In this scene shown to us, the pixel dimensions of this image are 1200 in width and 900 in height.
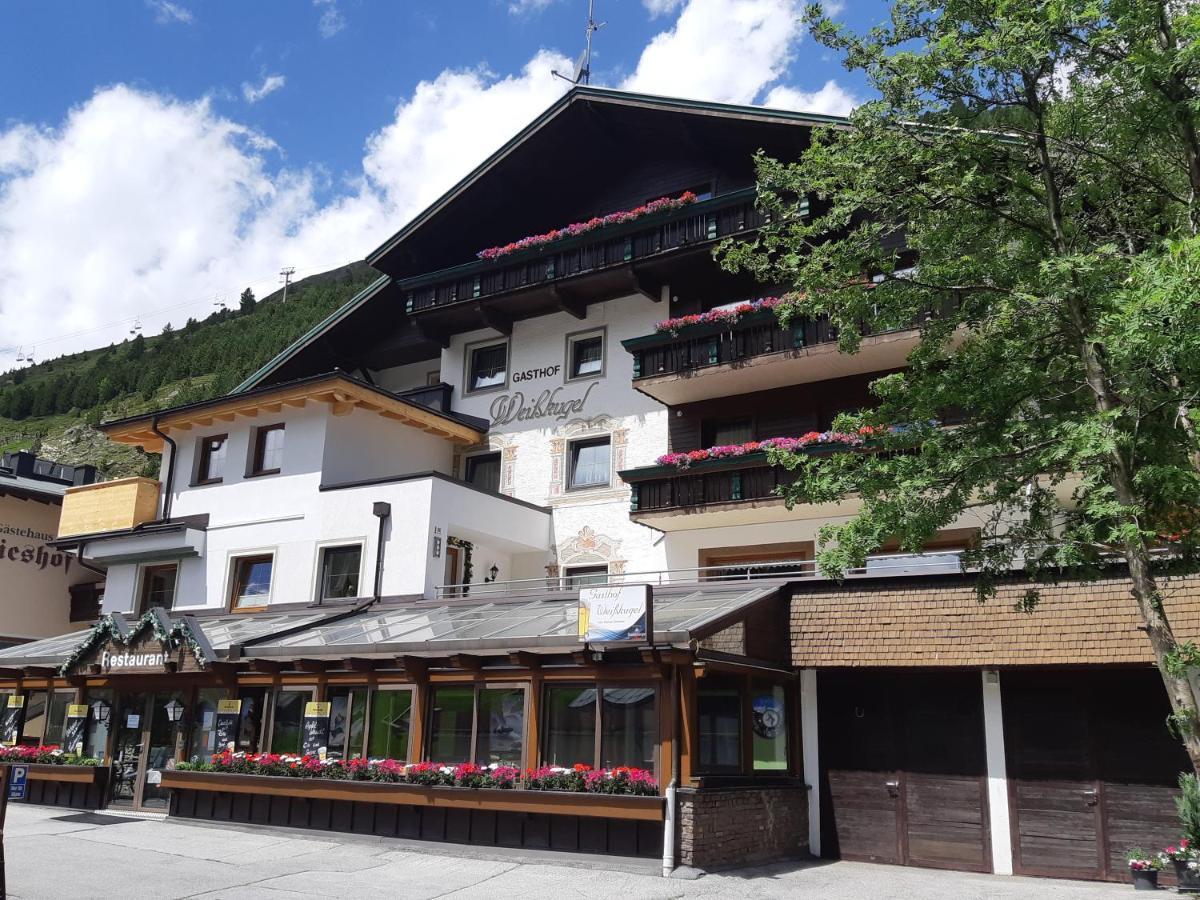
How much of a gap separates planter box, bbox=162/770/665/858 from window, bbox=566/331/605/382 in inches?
425

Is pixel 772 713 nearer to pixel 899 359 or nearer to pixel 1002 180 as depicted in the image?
pixel 899 359

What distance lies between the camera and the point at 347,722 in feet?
56.6

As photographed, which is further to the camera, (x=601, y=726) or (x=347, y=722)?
(x=347, y=722)

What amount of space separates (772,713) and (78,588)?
23822mm

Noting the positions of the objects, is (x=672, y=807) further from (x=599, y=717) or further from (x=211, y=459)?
(x=211, y=459)

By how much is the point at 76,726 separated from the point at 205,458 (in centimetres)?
692

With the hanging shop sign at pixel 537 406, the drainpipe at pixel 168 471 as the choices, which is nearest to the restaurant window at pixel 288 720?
the hanging shop sign at pixel 537 406

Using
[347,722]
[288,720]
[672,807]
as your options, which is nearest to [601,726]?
[672,807]

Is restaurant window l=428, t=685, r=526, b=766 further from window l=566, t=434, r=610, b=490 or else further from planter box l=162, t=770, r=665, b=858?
window l=566, t=434, r=610, b=490

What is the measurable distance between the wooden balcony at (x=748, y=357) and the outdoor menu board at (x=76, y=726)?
12914 millimetres

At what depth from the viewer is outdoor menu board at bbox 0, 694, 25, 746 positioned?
22.2 metres

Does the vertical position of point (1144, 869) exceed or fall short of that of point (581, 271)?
it falls short

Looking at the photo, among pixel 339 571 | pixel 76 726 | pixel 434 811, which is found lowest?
pixel 434 811

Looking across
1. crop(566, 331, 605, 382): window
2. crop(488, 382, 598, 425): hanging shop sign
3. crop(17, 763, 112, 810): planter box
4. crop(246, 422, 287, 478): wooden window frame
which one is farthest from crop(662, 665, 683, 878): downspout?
crop(246, 422, 287, 478): wooden window frame
